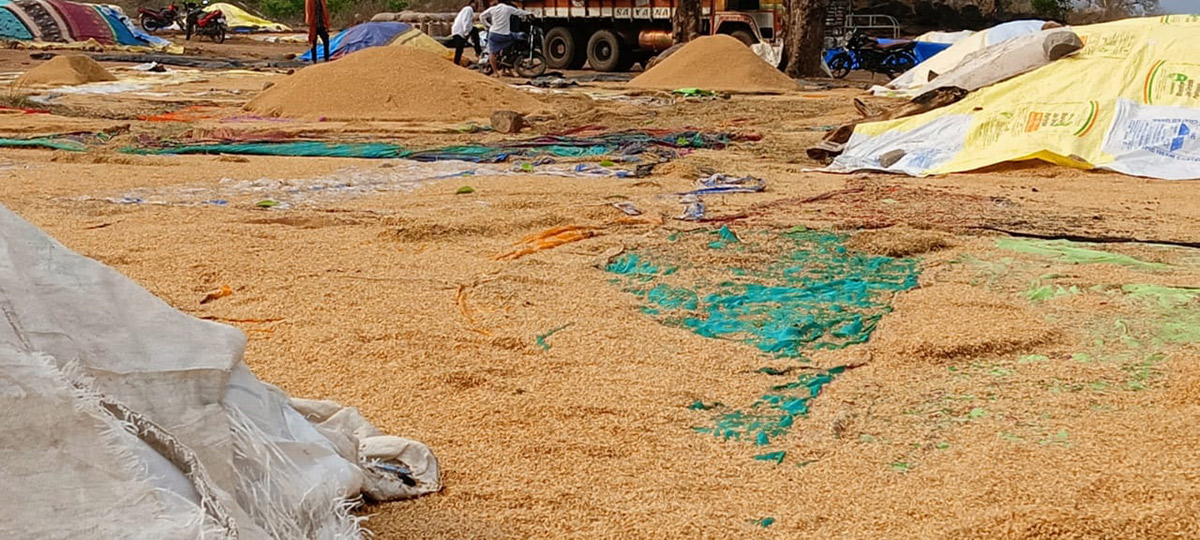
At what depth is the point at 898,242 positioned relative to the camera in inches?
176

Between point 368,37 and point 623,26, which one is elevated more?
point 623,26

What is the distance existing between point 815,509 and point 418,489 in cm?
76

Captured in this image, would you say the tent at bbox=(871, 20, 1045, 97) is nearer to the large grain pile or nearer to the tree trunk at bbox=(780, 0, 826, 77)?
the tree trunk at bbox=(780, 0, 826, 77)


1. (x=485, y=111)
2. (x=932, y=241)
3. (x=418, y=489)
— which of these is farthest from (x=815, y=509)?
(x=485, y=111)

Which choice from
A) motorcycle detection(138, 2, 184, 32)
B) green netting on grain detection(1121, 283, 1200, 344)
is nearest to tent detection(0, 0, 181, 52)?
motorcycle detection(138, 2, 184, 32)

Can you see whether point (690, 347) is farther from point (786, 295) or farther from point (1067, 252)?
point (1067, 252)

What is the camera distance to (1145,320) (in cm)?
335

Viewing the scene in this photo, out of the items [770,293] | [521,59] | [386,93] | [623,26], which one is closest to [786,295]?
[770,293]

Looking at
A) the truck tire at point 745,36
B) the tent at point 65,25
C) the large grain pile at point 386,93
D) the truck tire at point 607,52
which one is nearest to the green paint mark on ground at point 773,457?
the large grain pile at point 386,93

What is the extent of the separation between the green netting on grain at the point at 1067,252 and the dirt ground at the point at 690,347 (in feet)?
0.08

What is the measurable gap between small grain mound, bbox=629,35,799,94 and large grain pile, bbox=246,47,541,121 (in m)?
3.86

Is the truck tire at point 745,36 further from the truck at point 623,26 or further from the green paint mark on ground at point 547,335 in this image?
the green paint mark on ground at point 547,335

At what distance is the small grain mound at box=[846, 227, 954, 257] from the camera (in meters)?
4.40

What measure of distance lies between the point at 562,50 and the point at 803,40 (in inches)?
193
